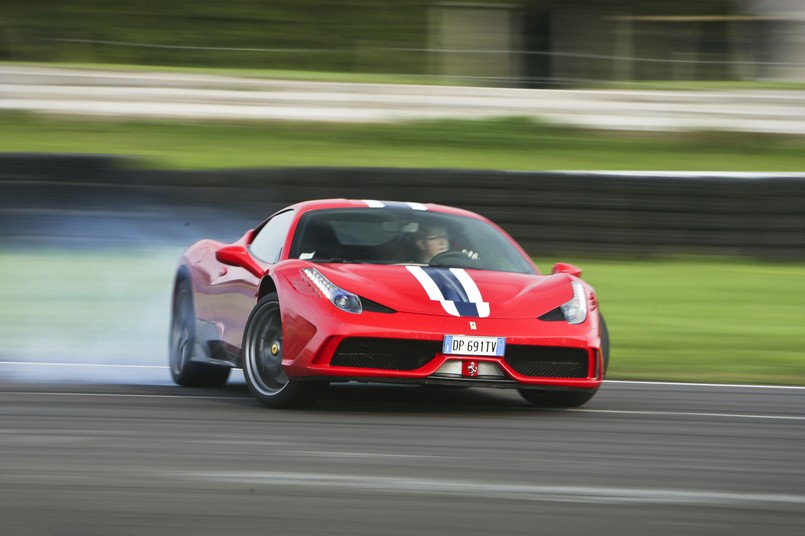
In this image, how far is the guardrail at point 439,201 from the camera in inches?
519

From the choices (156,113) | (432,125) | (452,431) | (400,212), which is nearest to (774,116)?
(432,125)

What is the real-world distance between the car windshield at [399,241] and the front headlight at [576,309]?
0.49 meters

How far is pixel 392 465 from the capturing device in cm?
503

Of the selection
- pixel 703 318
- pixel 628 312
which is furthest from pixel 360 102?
pixel 703 318

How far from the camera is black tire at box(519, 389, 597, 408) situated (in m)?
7.03

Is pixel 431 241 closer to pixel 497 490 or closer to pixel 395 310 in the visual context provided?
pixel 395 310

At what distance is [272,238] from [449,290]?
140 centimetres

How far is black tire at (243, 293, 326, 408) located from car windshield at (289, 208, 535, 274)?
1.32 feet

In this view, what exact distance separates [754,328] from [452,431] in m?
5.78

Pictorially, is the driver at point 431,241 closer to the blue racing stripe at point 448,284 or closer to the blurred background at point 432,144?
the blue racing stripe at point 448,284

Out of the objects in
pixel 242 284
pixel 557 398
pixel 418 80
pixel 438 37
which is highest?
pixel 438 37

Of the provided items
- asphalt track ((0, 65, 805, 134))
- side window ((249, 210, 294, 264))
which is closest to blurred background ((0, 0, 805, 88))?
asphalt track ((0, 65, 805, 134))

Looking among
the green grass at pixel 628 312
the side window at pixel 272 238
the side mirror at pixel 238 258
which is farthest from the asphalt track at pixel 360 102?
the side mirror at pixel 238 258

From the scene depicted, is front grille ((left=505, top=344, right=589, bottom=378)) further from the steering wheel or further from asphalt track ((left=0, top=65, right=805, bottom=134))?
asphalt track ((left=0, top=65, right=805, bottom=134))
